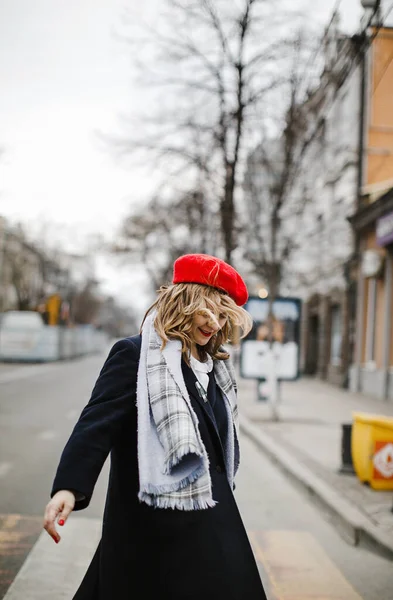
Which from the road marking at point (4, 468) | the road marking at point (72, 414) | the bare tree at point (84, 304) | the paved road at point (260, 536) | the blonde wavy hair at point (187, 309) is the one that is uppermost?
the bare tree at point (84, 304)

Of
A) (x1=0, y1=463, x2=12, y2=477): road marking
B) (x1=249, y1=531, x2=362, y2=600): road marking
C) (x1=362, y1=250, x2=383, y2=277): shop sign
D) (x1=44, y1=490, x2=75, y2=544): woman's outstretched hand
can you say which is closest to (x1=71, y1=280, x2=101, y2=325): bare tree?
(x1=362, y1=250, x2=383, y2=277): shop sign

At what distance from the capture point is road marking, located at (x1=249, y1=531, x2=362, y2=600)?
14.0 feet

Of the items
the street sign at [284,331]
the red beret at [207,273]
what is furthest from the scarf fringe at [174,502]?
the street sign at [284,331]

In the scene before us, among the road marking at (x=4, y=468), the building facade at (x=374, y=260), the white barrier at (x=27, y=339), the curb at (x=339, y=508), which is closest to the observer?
the curb at (x=339, y=508)

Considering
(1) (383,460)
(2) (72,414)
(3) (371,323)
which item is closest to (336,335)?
(3) (371,323)

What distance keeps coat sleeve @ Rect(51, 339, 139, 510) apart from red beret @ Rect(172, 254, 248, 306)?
0.33 meters

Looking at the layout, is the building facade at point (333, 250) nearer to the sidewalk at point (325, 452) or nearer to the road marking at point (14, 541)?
the sidewalk at point (325, 452)

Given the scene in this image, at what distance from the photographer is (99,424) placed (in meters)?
2.28

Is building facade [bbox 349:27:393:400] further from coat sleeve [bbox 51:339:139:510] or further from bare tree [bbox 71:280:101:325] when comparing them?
bare tree [bbox 71:280:101:325]

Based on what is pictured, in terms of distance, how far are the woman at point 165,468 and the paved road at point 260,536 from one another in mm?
1993

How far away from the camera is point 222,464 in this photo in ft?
8.05

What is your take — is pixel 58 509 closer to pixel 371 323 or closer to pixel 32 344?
pixel 371 323

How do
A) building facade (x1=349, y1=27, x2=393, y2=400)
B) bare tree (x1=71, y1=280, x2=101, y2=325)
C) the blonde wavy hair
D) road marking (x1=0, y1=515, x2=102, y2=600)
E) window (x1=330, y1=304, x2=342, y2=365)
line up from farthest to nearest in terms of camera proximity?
bare tree (x1=71, y1=280, x2=101, y2=325) < window (x1=330, y1=304, x2=342, y2=365) < building facade (x1=349, y1=27, x2=393, y2=400) < road marking (x1=0, y1=515, x2=102, y2=600) < the blonde wavy hair

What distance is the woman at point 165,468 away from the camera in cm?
223
